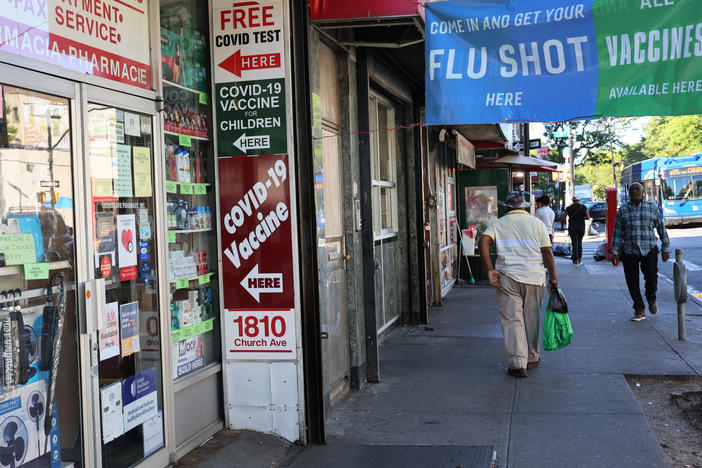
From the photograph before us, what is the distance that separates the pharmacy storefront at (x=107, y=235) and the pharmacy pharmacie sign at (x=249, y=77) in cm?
17

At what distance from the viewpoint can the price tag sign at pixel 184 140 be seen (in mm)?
4816

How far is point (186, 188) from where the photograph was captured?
4.86 meters

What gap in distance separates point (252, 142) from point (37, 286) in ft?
6.59

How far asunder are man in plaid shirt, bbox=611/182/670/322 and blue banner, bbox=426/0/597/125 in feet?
17.0

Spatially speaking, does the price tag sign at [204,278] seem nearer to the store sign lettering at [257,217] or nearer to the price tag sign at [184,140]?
the store sign lettering at [257,217]

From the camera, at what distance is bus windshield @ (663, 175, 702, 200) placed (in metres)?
32.1

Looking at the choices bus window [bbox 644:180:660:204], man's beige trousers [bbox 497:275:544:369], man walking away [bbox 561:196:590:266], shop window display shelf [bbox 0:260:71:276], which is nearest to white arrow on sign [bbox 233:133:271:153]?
shop window display shelf [bbox 0:260:71:276]

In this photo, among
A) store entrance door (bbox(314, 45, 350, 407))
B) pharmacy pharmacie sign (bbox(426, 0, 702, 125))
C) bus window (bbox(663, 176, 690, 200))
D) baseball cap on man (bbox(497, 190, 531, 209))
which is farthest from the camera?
bus window (bbox(663, 176, 690, 200))

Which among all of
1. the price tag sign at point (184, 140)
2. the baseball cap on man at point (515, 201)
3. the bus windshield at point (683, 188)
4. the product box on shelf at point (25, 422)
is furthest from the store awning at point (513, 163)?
the bus windshield at point (683, 188)

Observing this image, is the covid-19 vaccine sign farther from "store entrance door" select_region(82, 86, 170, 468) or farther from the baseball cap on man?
the baseball cap on man

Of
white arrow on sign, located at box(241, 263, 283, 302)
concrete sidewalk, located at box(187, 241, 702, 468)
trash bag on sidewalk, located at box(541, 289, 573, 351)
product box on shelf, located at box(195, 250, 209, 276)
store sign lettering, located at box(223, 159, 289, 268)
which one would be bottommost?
concrete sidewalk, located at box(187, 241, 702, 468)

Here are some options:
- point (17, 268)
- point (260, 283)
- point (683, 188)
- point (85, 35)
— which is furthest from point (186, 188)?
point (683, 188)

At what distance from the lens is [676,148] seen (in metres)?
56.7

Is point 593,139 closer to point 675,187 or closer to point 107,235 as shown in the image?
point 675,187
